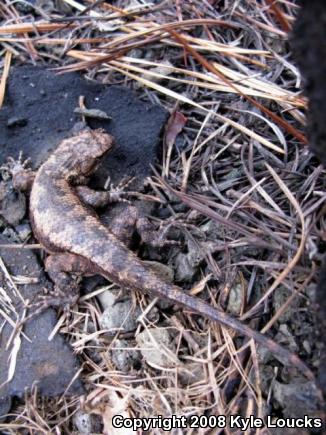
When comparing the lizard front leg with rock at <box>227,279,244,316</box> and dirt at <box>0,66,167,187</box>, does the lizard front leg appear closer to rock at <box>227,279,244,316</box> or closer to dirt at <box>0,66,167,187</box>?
dirt at <box>0,66,167,187</box>

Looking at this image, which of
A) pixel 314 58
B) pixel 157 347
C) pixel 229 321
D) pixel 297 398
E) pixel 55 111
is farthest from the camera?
pixel 55 111

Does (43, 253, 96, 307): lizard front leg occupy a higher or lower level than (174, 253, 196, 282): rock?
lower

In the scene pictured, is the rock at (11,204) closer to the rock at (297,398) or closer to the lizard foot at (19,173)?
the lizard foot at (19,173)

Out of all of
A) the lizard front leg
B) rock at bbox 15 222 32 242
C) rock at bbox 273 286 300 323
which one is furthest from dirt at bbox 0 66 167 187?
rock at bbox 273 286 300 323

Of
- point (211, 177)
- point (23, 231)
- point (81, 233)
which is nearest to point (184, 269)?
point (211, 177)

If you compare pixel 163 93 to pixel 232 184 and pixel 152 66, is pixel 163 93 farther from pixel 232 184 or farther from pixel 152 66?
pixel 232 184

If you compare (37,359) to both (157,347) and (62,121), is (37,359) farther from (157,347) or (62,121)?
(62,121)

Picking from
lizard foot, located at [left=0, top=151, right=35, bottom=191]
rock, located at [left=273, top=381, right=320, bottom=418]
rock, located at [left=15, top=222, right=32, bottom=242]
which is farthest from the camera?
lizard foot, located at [left=0, top=151, right=35, bottom=191]
